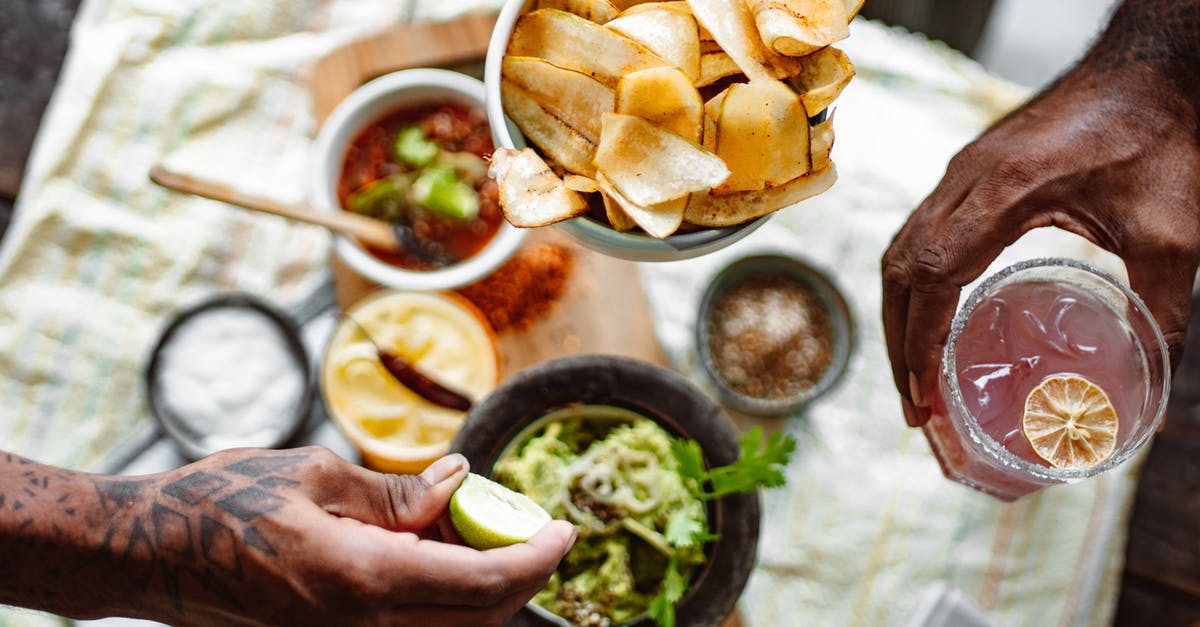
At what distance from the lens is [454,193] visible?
1292 mm

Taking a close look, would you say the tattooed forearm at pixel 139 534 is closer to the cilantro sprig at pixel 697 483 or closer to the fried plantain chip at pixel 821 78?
the cilantro sprig at pixel 697 483

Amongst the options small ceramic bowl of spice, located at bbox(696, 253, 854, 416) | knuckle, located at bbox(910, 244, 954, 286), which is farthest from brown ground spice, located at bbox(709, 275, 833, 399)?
knuckle, located at bbox(910, 244, 954, 286)

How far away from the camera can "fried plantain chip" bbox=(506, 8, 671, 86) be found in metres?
0.70

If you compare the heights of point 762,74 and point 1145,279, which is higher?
point 762,74

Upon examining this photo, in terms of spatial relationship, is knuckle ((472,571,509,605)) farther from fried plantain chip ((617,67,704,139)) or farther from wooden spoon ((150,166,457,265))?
wooden spoon ((150,166,457,265))

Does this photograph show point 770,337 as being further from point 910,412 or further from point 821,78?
point 821,78

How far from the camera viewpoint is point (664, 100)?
679 millimetres

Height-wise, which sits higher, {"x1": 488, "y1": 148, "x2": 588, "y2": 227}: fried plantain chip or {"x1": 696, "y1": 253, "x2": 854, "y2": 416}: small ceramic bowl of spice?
{"x1": 488, "y1": 148, "x2": 588, "y2": 227}: fried plantain chip

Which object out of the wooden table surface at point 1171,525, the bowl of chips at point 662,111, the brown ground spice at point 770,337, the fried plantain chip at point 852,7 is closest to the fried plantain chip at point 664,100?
the bowl of chips at point 662,111

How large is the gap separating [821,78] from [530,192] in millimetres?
238

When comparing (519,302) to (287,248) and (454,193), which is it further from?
(287,248)

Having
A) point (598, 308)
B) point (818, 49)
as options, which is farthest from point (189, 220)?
point (818, 49)

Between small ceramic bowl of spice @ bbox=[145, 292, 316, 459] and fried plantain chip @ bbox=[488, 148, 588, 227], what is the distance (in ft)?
2.56

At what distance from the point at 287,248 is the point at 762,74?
98cm
